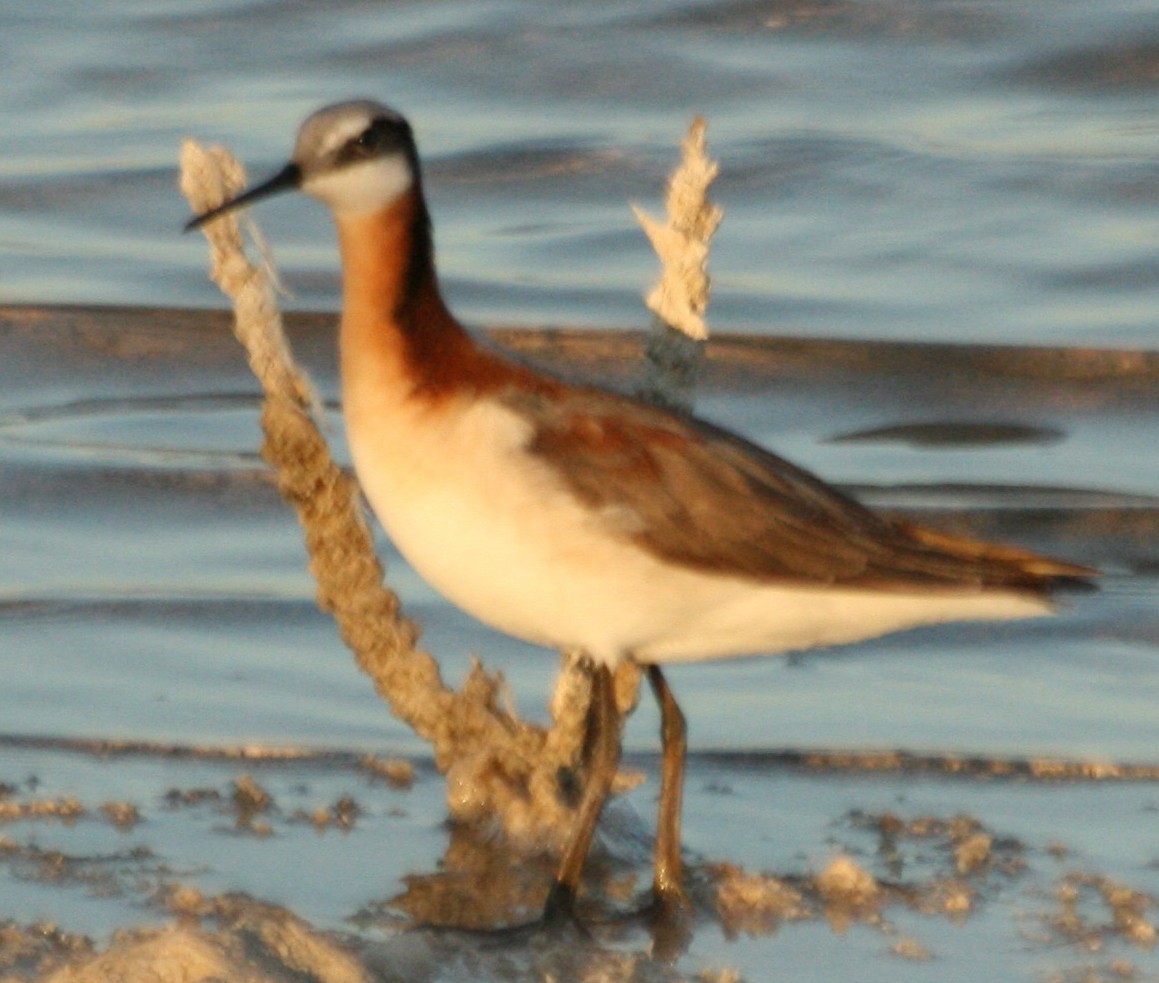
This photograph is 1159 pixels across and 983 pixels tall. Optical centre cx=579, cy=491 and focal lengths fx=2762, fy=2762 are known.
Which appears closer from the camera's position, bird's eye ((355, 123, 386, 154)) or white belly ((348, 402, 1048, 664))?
white belly ((348, 402, 1048, 664))

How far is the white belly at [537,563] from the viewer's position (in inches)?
226

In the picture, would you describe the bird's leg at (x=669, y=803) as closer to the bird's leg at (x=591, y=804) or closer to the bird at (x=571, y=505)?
the bird's leg at (x=591, y=804)

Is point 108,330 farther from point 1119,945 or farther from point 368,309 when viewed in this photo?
point 1119,945

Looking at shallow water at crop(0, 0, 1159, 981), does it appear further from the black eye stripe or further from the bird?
the black eye stripe

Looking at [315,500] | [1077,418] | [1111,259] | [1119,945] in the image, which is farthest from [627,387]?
[1119,945]

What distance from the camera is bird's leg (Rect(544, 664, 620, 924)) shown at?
20.1ft

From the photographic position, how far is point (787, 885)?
21.0ft

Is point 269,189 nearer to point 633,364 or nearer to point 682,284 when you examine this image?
point 682,284

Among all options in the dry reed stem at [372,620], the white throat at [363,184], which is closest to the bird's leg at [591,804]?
the dry reed stem at [372,620]

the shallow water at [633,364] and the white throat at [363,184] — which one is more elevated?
the white throat at [363,184]

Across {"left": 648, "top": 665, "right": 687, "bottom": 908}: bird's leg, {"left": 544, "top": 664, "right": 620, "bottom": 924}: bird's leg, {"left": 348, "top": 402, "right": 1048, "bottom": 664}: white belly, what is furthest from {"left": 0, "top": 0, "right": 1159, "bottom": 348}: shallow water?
{"left": 348, "top": 402, "right": 1048, "bottom": 664}: white belly

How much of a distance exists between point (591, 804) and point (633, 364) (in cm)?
567

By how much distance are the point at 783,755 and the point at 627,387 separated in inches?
151

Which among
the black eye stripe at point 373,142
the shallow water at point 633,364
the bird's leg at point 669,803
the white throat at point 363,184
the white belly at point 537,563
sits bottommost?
the shallow water at point 633,364
